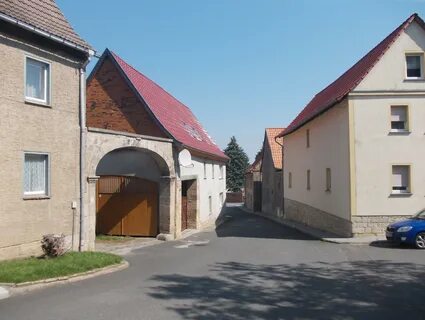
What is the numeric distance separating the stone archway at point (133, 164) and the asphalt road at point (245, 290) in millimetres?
2541

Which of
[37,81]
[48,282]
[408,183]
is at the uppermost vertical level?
[37,81]

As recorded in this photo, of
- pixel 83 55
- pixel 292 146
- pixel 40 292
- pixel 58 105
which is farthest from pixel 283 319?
pixel 292 146

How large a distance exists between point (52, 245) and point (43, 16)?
21.7 ft

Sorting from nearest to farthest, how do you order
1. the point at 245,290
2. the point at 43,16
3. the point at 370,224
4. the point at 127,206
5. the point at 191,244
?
the point at 245,290 < the point at 43,16 < the point at 191,244 < the point at 370,224 < the point at 127,206

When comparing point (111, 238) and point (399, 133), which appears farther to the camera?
point (111, 238)

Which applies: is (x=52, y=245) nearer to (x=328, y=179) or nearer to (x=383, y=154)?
(x=383, y=154)

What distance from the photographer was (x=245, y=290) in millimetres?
9727

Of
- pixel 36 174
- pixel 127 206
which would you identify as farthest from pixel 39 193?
pixel 127 206

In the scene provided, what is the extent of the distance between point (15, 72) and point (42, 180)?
3.00 meters

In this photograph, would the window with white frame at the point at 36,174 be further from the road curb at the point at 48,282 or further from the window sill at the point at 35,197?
the road curb at the point at 48,282

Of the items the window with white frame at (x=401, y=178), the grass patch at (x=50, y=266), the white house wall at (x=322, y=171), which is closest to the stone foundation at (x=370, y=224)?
the white house wall at (x=322, y=171)

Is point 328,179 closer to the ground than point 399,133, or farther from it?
closer to the ground

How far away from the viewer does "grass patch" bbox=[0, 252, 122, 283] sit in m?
10.0

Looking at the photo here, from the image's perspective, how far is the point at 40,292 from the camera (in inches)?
375
